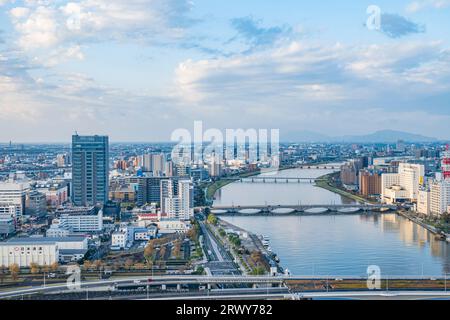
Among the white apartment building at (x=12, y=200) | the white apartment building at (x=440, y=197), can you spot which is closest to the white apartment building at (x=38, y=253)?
the white apartment building at (x=12, y=200)

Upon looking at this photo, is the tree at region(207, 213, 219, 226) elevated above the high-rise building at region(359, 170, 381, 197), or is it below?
below

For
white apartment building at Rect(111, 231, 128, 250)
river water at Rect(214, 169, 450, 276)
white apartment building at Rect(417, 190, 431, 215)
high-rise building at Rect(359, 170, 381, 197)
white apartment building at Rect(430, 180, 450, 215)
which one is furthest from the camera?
high-rise building at Rect(359, 170, 381, 197)

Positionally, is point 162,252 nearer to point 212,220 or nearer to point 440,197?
point 212,220

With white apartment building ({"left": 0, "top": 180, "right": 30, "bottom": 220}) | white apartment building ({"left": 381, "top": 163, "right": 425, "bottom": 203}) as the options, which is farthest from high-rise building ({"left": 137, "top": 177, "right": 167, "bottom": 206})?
white apartment building ({"left": 381, "top": 163, "right": 425, "bottom": 203})

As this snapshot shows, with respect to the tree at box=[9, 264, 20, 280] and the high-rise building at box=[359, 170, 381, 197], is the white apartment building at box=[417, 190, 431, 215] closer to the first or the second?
the high-rise building at box=[359, 170, 381, 197]

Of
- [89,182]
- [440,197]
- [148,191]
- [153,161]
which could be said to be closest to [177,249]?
[153,161]

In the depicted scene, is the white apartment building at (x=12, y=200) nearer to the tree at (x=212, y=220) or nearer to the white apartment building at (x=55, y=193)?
the white apartment building at (x=55, y=193)
